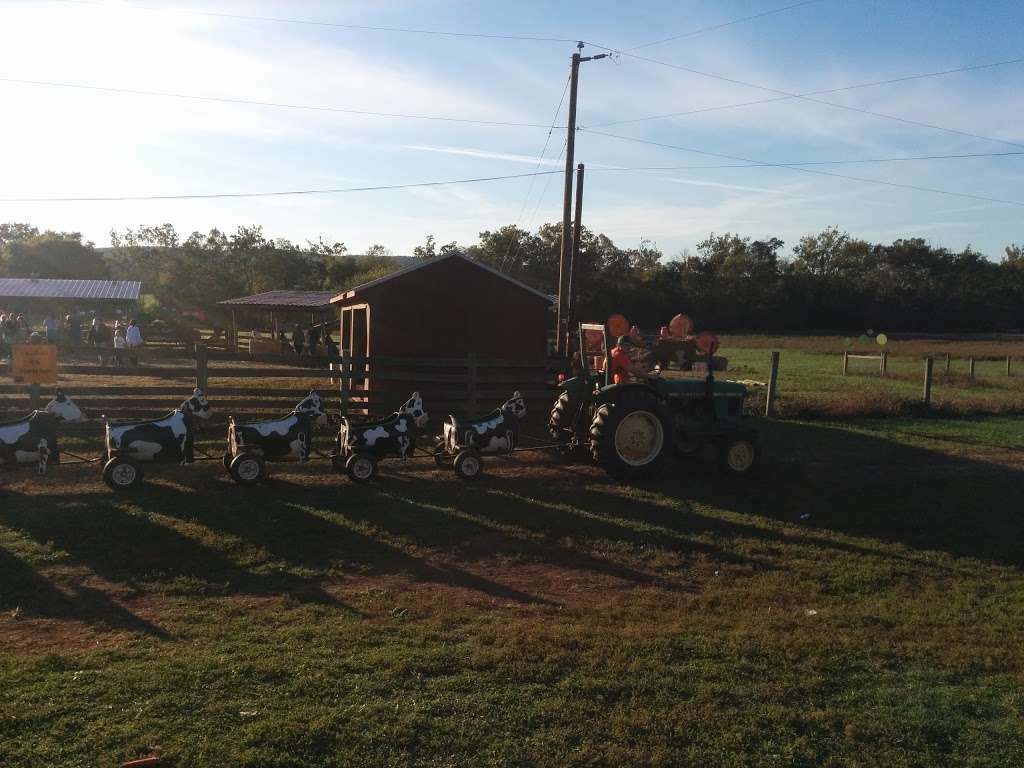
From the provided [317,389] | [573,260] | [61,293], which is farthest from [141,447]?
[61,293]

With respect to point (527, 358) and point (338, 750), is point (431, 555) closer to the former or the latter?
point (338, 750)

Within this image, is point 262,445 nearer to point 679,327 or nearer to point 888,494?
point 679,327

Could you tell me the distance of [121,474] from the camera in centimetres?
943

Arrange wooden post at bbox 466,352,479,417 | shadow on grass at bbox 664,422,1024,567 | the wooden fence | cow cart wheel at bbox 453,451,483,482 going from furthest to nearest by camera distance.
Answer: wooden post at bbox 466,352,479,417, the wooden fence, cow cart wheel at bbox 453,451,483,482, shadow on grass at bbox 664,422,1024,567

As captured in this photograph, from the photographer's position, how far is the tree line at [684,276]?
5984cm

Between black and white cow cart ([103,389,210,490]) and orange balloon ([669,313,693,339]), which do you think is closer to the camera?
black and white cow cart ([103,389,210,490])

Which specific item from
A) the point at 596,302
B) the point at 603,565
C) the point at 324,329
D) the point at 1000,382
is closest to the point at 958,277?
the point at 596,302

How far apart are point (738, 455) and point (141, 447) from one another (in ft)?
23.3

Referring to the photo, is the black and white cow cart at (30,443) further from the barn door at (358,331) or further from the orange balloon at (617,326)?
the barn door at (358,331)

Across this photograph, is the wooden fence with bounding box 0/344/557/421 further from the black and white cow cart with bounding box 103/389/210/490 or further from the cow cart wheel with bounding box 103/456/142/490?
the cow cart wheel with bounding box 103/456/142/490

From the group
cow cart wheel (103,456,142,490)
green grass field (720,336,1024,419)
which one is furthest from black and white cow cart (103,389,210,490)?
green grass field (720,336,1024,419)

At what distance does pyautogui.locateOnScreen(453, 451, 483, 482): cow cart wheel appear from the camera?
10500mm

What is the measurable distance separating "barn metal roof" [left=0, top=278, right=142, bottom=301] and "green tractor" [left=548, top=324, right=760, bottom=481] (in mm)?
29293

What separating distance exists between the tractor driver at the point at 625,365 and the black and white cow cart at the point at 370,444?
8.39 feet
